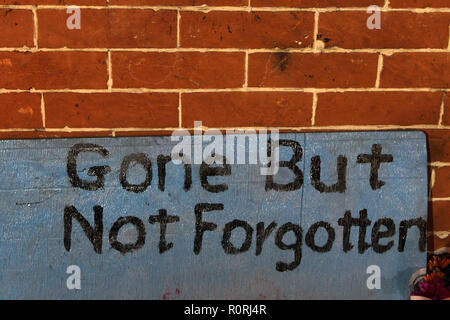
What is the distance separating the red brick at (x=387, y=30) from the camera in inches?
53.0

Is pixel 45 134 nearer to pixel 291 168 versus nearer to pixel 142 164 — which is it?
pixel 142 164

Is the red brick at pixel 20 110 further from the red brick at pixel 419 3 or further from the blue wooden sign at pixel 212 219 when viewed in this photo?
the red brick at pixel 419 3

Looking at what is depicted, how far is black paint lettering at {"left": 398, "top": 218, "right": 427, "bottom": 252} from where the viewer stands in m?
1.44

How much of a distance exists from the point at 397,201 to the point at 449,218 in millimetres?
198

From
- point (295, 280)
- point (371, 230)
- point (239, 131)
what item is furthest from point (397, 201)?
point (239, 131)

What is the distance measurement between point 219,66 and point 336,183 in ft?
1.51

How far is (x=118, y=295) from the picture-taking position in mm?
1409

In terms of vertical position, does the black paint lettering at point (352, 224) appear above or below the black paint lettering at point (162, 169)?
below

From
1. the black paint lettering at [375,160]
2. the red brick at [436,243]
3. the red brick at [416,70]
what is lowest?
the red brick at [436,243]

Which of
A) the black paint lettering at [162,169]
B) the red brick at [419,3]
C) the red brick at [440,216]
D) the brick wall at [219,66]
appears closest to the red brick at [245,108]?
the brick wall at [219,66]

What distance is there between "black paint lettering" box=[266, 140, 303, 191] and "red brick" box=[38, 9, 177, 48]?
0.41 m

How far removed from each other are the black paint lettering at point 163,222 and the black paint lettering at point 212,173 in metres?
0.12

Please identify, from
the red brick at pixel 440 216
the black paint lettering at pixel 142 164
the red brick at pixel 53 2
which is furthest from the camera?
the red brick at pixel 440 216

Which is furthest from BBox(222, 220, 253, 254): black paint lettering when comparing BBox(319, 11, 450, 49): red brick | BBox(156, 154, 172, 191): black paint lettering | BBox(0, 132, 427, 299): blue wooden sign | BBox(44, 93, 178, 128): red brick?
BBox(319, 11, 450, 49): red brick
